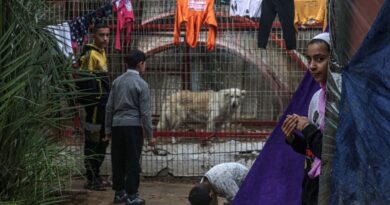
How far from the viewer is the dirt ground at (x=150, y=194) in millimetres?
7910

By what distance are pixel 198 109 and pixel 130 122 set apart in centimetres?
168

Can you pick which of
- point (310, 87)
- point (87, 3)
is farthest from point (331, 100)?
point (87, 3)

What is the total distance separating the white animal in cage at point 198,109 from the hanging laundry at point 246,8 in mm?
1018

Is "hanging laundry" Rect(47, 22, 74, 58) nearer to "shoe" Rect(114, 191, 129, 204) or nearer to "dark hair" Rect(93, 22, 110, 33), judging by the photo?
"dark hair" Rect(93, 22, 110, 33)

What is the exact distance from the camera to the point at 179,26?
8.35 metres

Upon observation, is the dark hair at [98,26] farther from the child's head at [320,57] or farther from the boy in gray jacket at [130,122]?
the child's head at [320,57]

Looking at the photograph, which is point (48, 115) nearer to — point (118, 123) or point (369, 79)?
point (118, 123)

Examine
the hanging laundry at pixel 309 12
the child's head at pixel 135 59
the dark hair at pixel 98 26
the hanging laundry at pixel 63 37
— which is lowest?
the child's head at pixel 135 59

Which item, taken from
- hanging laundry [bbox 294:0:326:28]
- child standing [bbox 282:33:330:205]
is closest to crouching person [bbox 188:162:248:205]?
child standing [bbox 282:33:330:205]

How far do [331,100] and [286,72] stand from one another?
16.7ft

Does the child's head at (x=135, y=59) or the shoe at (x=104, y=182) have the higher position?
the child's head at (x=135, y=59)

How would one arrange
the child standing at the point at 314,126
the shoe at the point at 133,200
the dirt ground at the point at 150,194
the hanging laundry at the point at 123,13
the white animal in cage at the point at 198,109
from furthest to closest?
the white animal in cage at the point at 198,109
the hanging laundry at the point at 123,13
the dirt ground at the point at 150,194
the shoe at the point at 133,200
the child standing at the point at 314,126

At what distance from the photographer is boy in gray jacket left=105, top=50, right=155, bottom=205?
740 cm

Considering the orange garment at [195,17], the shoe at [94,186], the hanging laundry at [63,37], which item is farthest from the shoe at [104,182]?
the orange garment at [195,17]
